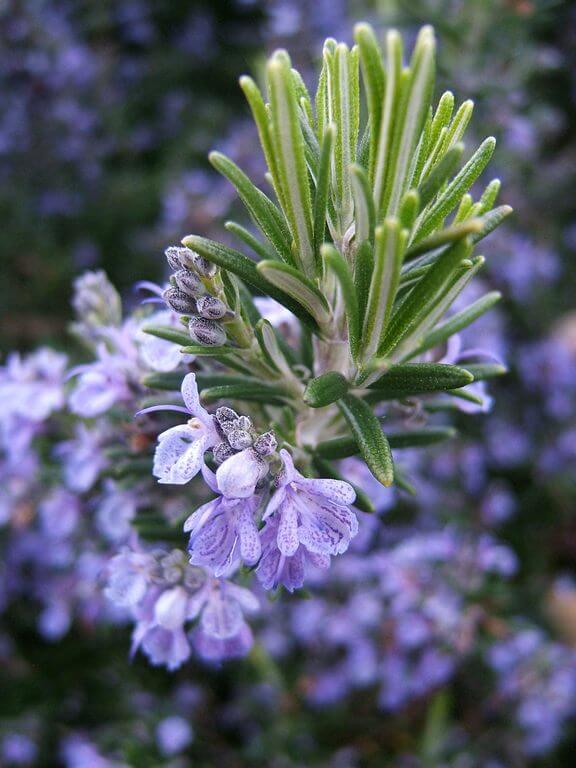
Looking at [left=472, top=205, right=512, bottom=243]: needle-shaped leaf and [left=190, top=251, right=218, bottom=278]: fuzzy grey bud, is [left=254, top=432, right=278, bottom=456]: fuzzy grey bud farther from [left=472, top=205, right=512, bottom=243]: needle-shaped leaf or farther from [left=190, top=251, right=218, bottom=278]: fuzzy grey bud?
[left=472, top=205, right=512, bottom=243]: needle-shaped leaf

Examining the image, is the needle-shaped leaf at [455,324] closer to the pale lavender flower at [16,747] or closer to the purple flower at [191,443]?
the purple flower at [191,443]

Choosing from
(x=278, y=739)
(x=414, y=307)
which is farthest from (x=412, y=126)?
(x=278, y=739)

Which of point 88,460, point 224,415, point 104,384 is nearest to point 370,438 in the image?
point 224,415

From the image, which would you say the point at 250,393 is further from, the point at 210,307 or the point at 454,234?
the point at 454,234

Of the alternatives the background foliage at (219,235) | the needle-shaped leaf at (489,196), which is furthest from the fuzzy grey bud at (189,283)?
the background foliage at (219,235)

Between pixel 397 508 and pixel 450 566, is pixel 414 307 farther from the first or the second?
pixel 397 508

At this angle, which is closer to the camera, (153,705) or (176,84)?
(153,705)
